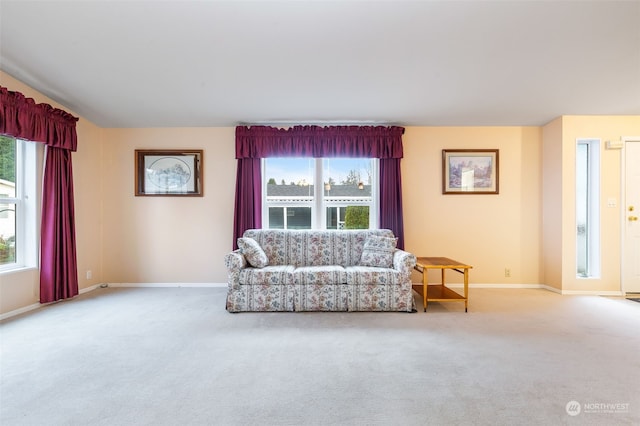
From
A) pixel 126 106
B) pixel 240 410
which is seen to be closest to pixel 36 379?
pixel 240 410

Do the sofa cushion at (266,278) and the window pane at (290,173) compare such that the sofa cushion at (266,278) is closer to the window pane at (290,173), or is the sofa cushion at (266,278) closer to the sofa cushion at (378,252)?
the sofa cushion at (378,252)

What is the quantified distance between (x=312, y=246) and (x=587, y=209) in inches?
157

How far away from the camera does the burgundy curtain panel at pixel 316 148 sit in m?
4.23

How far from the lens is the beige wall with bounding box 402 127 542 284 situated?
4.36 meters

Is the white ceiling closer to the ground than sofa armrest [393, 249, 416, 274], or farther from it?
farther from it

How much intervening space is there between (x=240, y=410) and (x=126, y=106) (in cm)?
375

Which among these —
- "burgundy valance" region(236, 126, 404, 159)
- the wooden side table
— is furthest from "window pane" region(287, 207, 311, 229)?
the wooden side table

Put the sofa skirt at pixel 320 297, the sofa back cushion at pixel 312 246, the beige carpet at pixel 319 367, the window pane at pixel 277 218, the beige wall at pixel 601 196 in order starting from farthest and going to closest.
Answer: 1. the window pane at pixel 277 218
2. the beige wall at pixel 601 196
3. the sofa back cushion at pixel 312 246
4. the sofa skirt at pixel 320 297
5. the beige carpet at pixel 319 367

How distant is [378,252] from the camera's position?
11.9ft

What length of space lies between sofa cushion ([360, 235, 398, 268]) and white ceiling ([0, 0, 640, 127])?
1726 mm

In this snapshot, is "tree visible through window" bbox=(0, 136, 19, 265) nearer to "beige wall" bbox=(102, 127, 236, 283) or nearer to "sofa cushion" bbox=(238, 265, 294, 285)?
"beige wall" bbox=(102, 127, 236, 283)

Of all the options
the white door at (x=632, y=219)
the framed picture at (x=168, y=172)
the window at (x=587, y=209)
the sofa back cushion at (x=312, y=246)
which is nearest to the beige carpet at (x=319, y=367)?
the sofa back cushion at (x=312, y=246)

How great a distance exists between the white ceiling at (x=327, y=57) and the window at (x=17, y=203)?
Result: 776 millimetres

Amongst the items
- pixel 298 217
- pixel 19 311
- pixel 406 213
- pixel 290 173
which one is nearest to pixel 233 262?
pixel 298 217
